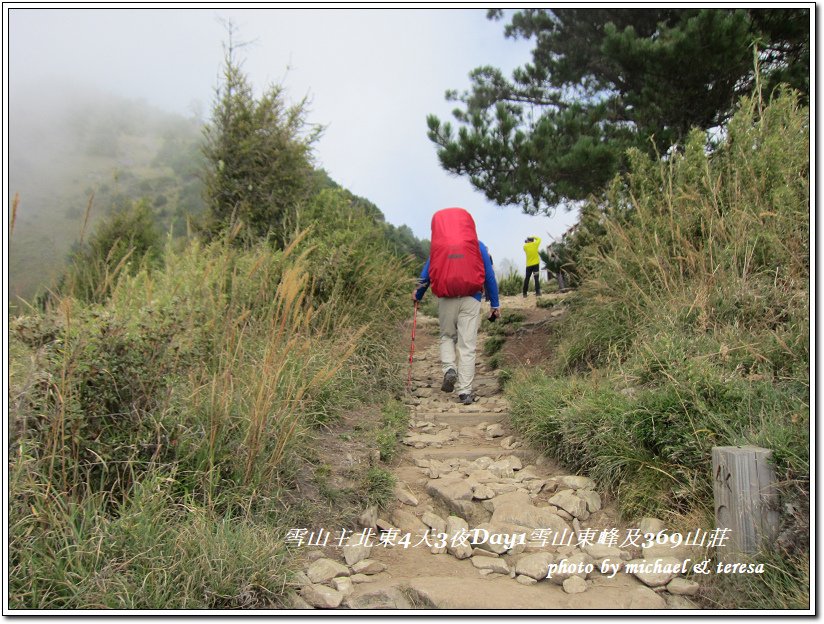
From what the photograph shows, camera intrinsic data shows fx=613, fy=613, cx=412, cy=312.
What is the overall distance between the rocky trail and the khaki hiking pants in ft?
A: 6.27

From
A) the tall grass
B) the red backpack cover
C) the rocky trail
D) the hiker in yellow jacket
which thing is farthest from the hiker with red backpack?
the hiker in yellow jacket

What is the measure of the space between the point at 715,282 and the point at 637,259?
0.93 meters

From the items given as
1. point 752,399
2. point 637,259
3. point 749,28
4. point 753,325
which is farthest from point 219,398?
point 749,28

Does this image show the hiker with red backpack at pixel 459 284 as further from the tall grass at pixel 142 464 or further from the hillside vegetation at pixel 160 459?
the tall grass at pixel 142 464

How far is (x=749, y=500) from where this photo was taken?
286cm

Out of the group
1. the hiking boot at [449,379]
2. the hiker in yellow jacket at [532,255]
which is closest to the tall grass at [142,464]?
the hiking boot at [449,379]

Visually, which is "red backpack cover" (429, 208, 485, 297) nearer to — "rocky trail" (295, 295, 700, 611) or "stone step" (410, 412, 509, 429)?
"stone step" (410, 412, 509, 429)

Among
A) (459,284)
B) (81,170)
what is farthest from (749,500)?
(81,170)

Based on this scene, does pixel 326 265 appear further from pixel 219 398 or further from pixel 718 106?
pixel 718 106

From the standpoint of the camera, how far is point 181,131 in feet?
151

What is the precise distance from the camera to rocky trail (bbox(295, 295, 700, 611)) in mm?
2887

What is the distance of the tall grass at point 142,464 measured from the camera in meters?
2.58

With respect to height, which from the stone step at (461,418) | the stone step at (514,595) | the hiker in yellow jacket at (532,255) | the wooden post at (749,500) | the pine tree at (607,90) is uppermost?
the pine tree at (607,90)

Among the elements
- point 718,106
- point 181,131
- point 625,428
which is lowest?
point 625,428
